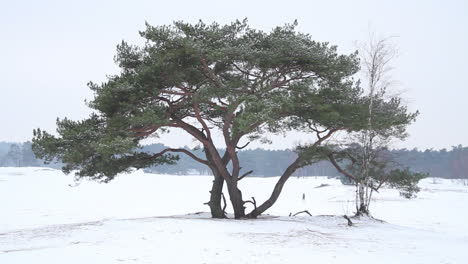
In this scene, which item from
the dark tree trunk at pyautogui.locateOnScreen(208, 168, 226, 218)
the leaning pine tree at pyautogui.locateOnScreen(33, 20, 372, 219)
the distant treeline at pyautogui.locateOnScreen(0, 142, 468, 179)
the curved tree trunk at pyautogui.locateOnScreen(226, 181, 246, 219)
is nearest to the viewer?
the leaning pine tree at pyautogui.locateOnScreen(33, 20, 372, 219)

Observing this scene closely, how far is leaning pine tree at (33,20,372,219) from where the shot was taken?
13008 millimetres

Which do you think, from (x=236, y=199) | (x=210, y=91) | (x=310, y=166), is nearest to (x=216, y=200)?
(x=236, y=199)

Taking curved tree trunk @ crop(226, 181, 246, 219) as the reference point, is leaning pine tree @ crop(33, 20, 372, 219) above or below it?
above

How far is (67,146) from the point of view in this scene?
13117mm

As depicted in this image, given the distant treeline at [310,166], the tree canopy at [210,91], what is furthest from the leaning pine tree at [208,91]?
the distant treeline at [310,166]

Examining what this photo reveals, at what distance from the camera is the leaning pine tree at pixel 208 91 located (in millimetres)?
13008

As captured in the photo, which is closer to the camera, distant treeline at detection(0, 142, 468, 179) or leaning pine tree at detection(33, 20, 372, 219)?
leaning pine tree at detection(33, 20, 372, 219)

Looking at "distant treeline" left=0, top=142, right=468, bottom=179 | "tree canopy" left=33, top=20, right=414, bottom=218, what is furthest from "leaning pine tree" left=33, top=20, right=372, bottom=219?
"distant treeline" left=0, top=142, right=468, bottom=179

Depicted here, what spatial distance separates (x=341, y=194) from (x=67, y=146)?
39.6 m

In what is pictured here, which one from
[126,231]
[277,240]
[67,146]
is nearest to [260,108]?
[277,240]

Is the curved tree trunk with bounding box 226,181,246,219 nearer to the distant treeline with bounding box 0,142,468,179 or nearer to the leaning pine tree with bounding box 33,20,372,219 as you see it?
the leaning pine tree with bounding box 33,20,372,219

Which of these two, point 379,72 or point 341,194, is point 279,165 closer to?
point 341,194

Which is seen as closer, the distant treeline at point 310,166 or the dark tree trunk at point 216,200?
the dark tree trunk at point 216,200

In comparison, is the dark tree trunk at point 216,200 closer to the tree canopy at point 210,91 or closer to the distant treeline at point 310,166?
the tree canopy at point 210,91
